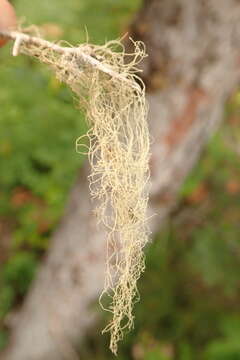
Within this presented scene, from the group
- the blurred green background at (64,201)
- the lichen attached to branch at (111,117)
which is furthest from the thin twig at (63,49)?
the blurred green background at (64,201)

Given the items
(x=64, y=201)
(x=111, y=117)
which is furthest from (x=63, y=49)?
(x=64, y=201)

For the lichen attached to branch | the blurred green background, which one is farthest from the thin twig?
the blurred green background

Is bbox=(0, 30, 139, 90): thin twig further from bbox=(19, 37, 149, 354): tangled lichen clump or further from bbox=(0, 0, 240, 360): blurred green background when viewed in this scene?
bbox=(0, 0, 240, 360): blurred green background

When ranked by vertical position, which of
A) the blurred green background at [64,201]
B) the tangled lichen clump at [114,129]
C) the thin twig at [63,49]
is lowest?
the blurred green background at [64,201]

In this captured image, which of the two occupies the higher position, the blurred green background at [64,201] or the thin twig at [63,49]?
the thin twig at [63,49]

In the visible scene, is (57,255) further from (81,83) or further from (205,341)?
(81,83)

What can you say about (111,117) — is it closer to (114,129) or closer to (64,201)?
(114,129)

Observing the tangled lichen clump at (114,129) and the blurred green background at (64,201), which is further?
the blurred green background at (64,201)

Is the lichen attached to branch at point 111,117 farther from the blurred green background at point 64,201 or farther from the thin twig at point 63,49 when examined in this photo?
the blurred green background at point 64,201
